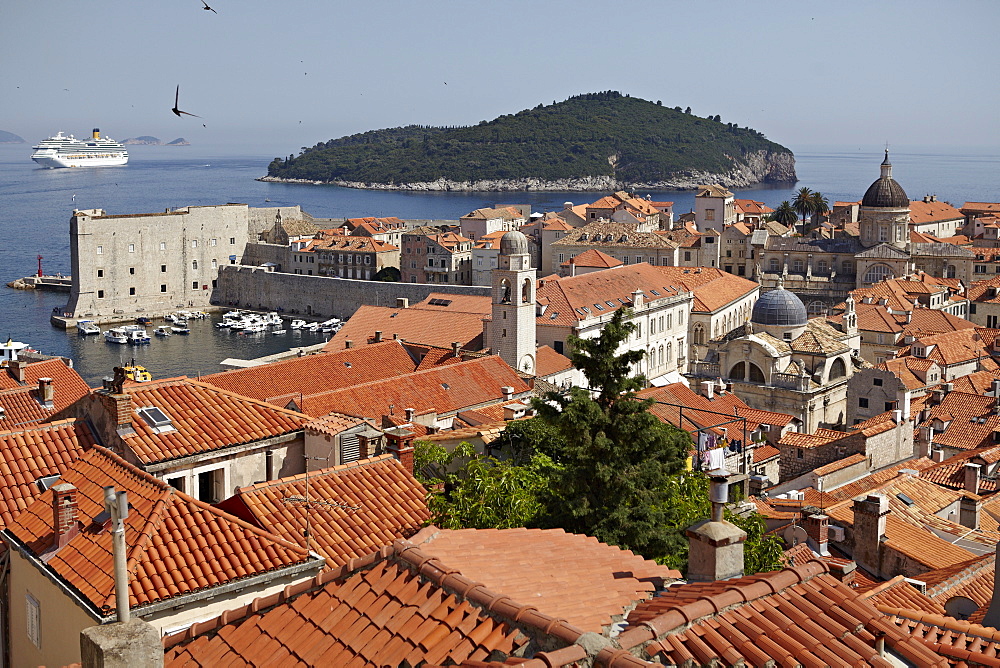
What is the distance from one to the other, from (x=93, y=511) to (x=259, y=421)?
297 cm

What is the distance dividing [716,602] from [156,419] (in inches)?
274

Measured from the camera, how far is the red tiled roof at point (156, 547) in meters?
7.41

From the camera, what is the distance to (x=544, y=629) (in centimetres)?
485

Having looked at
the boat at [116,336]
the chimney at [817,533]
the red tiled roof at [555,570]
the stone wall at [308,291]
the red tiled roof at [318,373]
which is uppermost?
the red tiled roof at [555,570]

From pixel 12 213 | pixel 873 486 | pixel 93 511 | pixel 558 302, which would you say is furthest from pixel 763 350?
pixel 12 213

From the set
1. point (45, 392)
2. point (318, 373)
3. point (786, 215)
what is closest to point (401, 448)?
point (45, 392)

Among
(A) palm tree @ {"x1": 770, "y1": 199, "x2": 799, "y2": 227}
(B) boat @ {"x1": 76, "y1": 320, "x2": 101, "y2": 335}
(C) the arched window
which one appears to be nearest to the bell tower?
(C) the arched window

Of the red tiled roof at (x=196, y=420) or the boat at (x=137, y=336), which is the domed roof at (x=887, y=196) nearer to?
the boat at (x=137, y=336)

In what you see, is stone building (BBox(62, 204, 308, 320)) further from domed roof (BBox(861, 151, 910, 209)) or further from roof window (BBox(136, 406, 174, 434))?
roof window (BBox(136, 406, 174, 434))

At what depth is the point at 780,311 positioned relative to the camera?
33469 mm

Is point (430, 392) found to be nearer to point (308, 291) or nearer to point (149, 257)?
point (308, 291)

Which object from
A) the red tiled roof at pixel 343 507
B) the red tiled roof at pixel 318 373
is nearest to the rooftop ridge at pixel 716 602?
the red tiled roof at pixel 343 507

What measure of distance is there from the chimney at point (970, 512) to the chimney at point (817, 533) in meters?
3.52

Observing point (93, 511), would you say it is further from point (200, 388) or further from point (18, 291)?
point (18, 291)
